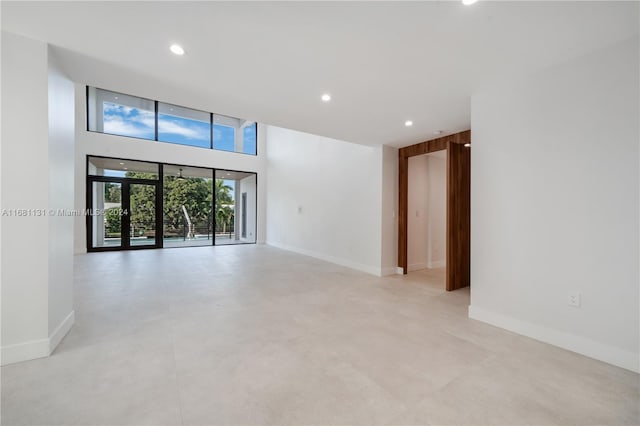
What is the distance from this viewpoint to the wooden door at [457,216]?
159 inches

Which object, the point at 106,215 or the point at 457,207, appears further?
the point at 106,215

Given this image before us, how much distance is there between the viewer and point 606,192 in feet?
7.07

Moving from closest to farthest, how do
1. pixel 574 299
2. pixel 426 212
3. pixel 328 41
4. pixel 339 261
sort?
1. pixel 328 41
2. pixel 574 299
3. pixel 426 212
4. pixel 339 261

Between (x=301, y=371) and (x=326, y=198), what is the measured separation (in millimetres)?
4898

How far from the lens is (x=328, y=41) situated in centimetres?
206

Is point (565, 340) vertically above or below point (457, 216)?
below

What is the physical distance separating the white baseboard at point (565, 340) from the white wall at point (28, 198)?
4.07 m

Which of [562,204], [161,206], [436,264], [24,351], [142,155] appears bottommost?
[436,264]

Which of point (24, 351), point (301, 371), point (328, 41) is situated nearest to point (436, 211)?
point (328, 41)

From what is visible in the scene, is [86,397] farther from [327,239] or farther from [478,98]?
[327,239]

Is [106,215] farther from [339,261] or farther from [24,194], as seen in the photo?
[339,261]

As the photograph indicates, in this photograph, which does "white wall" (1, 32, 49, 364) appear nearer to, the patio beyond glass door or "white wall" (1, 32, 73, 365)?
"white wall" (1, 32, 73, 365)

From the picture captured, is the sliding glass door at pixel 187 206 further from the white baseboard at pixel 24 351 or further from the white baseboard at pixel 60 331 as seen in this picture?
the white baseboard at pixel 24 351

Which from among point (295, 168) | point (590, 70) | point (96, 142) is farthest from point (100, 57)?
point (96, 142)
